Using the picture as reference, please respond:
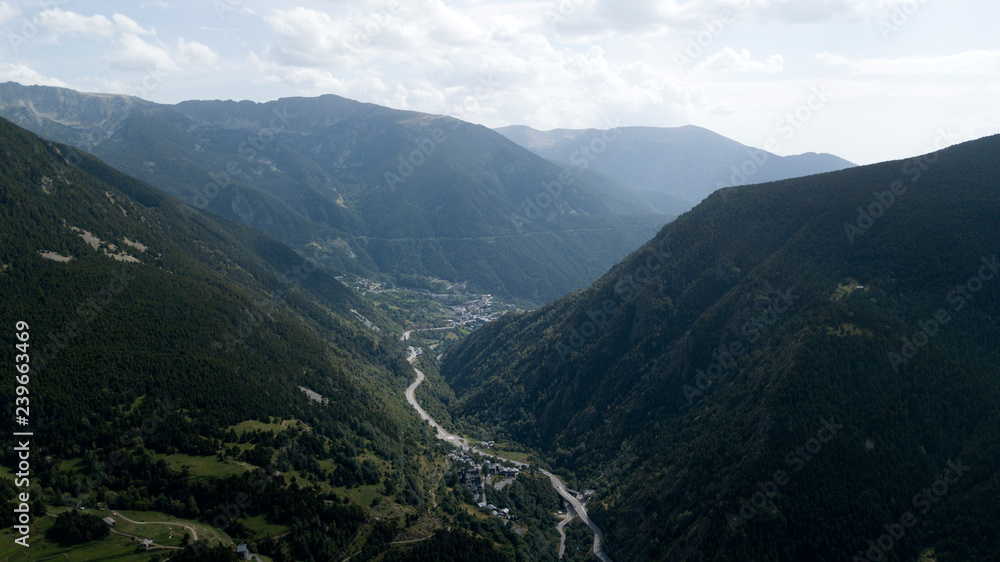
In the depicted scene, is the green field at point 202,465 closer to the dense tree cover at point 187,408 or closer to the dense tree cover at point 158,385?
the dense tree cover at point 187,408

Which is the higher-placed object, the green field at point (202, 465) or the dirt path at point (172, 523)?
the green field at point (202, 465)

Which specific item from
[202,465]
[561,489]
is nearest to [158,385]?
[202,465]

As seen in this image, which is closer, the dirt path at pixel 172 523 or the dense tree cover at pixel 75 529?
the dense tree cover at pixel 75 529

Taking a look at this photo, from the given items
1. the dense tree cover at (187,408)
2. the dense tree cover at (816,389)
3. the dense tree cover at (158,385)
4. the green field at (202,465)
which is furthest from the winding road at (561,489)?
the green field at (202,465)

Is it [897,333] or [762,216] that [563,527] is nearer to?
[897,333]

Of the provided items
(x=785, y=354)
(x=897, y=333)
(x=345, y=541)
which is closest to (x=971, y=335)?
(x=897, y=333)

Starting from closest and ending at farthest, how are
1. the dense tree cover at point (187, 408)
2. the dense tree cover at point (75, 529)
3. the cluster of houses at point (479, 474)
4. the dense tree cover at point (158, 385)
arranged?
the dense tree cover at point (75, 529), the dense tree cover at point (187, 408), the dense tree cover at point (158, 385), the cluster of houses at point (479, 474)

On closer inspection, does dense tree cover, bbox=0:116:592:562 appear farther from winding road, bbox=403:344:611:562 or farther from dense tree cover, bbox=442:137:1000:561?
dense tree cover, bbox=442:137:1000:561
